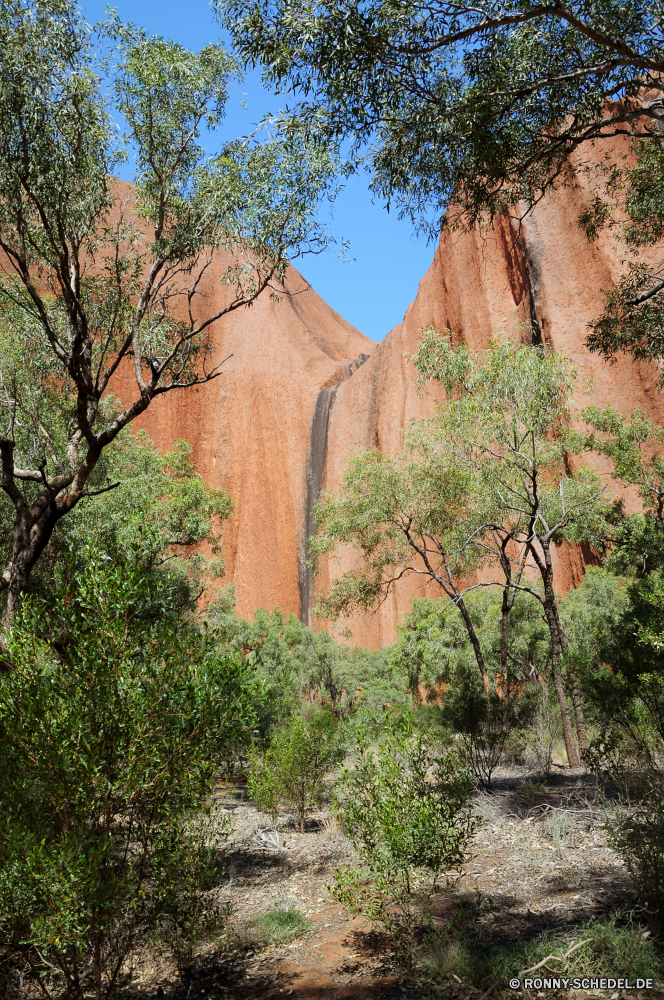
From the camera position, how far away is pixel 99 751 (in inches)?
133

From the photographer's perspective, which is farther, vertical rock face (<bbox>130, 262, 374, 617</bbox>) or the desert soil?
vertical rock face (<bbox>130, 262, 374, 617</bbox>)

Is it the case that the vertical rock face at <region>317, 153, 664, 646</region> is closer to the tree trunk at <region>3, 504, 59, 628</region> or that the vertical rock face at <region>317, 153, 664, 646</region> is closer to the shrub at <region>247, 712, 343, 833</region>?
the shrub at <region>247, 712, 343, 833</region>

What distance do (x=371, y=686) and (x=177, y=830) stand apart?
16.4m

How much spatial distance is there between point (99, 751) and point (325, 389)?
3588 cm

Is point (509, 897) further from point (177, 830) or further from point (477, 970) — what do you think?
point (177, 830)

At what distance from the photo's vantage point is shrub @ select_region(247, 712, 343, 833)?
8523mm

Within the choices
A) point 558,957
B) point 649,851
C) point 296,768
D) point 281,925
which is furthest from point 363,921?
point 296,768

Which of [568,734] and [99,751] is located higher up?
[99,751]

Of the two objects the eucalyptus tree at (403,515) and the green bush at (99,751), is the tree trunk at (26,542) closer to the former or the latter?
the green bush at (99,751)

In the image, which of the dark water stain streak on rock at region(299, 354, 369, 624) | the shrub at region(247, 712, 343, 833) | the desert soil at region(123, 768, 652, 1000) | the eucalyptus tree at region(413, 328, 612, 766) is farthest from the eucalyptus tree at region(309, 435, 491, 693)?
the dark water stain streak on rock at region(299, 354, 369, 624)

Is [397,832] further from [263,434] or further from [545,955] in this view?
[263,434]

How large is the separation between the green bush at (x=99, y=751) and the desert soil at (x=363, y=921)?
3.85ft

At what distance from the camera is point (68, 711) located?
3.35m

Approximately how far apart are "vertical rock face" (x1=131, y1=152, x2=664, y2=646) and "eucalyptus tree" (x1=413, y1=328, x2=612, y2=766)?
12.0 m
